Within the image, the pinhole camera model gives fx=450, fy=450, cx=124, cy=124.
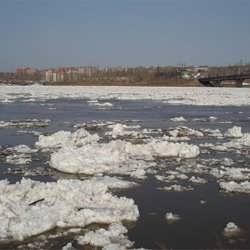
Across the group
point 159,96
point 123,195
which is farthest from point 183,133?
point 159,96

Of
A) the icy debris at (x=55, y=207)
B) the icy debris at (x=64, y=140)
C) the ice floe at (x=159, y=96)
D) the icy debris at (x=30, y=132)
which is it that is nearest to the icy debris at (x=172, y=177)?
the icy debris at (x=55, y=207)

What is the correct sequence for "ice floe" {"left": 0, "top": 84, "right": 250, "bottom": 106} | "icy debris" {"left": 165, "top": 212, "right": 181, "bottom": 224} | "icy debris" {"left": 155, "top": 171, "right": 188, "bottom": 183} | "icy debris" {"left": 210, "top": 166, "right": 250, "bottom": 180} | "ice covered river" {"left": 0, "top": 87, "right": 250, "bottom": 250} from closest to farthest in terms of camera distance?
"ice covered river" {"left": 0, "top": 87, "right": 250, "bottom": 250} → "icy debris" {"left": 165, "top": 212, "right": 181, "bottom": 224} → "icy debris" {"left": 155, "top": 171, "right": 188, "bottom": 183} → "icy debris" {"left": 210, "top": 166, "right": 250, "bottom": 180} → "ice floe" {"left": 0, "top": 84, "right": 250, "bottom": 106}

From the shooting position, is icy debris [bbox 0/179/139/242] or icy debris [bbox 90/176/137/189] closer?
icy debris [bbox 0/179/139/242]

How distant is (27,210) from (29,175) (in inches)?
115

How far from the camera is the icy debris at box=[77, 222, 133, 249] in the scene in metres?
5.82

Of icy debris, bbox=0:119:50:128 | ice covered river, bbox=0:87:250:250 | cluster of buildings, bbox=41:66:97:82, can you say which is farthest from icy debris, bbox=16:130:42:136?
cluster of buildings, bbox=41:66:97:82

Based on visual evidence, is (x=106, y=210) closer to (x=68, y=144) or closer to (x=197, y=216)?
(x=197, y=216)

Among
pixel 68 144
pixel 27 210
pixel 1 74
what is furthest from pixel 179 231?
pixel 1 74

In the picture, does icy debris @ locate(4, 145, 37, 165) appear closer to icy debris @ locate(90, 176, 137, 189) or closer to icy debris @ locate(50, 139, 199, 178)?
icy debris @ locate(50, 139, 199, 178)

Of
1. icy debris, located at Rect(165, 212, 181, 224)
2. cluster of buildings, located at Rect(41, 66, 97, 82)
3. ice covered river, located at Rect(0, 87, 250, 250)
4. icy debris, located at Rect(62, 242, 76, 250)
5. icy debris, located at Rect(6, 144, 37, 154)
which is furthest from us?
cluster of buildings, located at Rect(41, 66, 97, 82)

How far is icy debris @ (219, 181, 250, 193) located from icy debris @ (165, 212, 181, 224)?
75.6 inches

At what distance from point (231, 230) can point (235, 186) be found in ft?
7.72

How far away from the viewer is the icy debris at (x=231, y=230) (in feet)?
20.6

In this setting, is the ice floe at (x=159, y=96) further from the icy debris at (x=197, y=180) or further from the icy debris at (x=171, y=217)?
the icy debris at (x=171, y=217)
